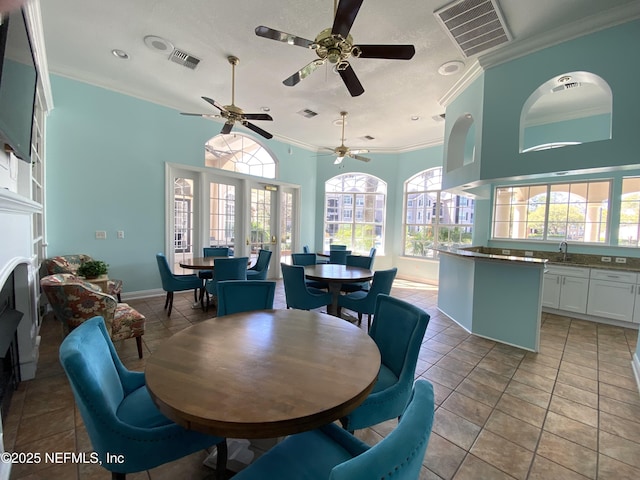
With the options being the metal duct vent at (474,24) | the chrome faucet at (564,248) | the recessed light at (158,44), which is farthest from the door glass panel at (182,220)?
the chrome faucet at (564,248)

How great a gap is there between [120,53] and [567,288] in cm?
720

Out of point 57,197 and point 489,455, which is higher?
point 57,197

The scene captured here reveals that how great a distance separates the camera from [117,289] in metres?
3.81

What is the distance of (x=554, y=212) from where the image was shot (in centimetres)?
484

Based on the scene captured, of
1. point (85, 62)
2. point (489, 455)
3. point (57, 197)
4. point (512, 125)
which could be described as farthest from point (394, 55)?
point (57, 197)

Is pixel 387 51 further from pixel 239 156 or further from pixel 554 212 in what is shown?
pixel 554 212

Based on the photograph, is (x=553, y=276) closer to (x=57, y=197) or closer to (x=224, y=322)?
(x=224, y=322)

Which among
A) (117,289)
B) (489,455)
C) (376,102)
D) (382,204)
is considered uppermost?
(376,102)

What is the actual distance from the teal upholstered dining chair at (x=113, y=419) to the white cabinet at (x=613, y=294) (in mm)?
5397

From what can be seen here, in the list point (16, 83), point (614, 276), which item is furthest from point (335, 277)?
point (614, 276)

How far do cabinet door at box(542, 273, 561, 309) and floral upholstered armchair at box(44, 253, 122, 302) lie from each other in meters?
6.56

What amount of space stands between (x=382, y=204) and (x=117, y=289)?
6193 mm

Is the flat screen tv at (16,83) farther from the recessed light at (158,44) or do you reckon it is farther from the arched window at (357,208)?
the arched window at (357,208)

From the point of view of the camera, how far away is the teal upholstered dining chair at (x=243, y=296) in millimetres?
2160
